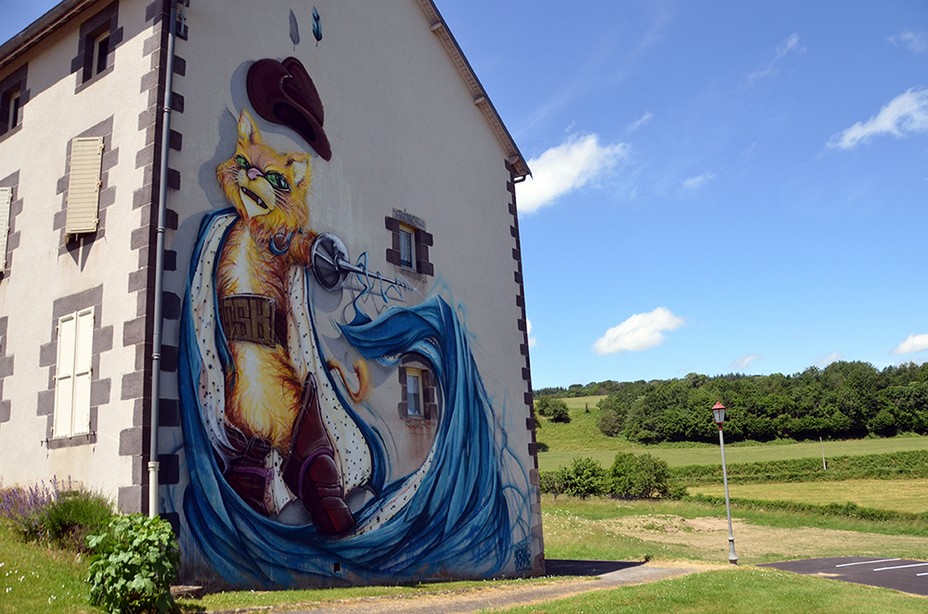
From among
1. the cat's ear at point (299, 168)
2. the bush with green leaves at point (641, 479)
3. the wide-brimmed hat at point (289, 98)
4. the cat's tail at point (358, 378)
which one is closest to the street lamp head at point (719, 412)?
the cat's tail at point (358, 378)

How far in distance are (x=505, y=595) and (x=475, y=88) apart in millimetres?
12853

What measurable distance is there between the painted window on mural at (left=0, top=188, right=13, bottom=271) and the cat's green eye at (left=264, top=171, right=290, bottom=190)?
5.21 m

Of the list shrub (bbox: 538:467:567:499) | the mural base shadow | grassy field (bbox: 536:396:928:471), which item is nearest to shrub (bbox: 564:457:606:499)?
shrub (bbox: 538:467:567:499)

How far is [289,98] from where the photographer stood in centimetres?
1438

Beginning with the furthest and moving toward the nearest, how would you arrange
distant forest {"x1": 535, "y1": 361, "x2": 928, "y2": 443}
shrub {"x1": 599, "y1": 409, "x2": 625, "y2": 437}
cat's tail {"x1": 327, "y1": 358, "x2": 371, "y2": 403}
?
shrub {"x1": 599, "y1": 409, "x2": 625, "y2": 437}, distant forest {"x1": 535, "y1": 361, "x2": 928, "y2": 443}, cat's tail {"x1": 327, "y1": 358, "x2": 371, "y2": 403}

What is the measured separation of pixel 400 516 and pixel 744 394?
265 ft

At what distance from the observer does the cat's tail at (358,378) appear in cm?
1427

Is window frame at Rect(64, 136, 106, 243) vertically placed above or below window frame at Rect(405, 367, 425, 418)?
above

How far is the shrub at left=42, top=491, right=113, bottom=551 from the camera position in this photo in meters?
10.4

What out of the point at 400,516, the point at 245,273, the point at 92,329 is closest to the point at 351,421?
the point at 400,516

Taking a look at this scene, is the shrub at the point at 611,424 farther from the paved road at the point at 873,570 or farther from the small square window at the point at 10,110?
the small square window at the point at 10,110

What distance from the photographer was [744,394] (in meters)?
88.5

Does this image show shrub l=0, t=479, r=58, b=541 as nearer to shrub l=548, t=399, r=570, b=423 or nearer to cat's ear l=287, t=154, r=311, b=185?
cat's ear l=287, t=154, r=311, b=185

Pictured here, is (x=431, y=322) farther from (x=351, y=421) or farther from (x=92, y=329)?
(x=92, y=329)
